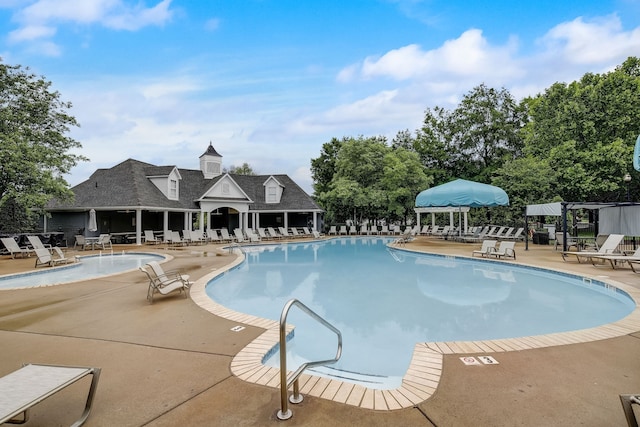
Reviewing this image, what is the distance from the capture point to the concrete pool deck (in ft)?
9.05

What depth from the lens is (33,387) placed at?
2.44m

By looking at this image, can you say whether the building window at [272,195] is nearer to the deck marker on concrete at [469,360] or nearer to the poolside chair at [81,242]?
the poolside chair at [81,242]

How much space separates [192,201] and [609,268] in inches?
910

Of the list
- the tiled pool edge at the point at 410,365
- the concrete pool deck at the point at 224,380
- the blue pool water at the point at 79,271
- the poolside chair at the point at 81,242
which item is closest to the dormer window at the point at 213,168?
the poolside chair at the point at 81,242

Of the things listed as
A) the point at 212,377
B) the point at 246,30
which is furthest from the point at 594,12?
the point at 212,377

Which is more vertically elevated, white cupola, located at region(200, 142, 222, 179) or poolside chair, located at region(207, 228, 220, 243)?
white cupola, located at region(200, 142, 222, 179)

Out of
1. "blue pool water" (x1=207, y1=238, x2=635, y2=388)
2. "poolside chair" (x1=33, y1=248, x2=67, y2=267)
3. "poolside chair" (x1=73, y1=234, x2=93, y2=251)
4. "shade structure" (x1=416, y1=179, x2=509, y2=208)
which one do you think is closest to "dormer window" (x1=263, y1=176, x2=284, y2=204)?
"poolside chair" (x1=73, y1=234, x2=93, y2=251)

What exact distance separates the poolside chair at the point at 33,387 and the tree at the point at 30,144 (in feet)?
54.2

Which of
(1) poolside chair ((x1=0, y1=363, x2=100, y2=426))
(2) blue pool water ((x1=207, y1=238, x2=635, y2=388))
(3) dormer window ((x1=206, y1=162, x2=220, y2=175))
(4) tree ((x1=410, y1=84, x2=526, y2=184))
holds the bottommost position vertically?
(2) blue pool water ((x1=207, y1=238, x2=635, y2=388))

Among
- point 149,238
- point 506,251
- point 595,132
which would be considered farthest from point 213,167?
point 595,132

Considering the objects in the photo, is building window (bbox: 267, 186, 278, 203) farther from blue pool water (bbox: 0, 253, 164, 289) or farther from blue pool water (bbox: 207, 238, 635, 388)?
blue pool water (bbox: 207, 238, 635, 388)

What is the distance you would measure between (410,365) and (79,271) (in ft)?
39.4

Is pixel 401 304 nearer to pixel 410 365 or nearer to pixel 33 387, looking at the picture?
pixel 410 365

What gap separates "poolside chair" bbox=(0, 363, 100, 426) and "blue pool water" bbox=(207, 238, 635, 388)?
1952 millimetres
